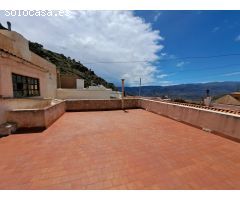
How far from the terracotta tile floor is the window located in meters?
3.52

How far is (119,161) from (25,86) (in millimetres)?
7874

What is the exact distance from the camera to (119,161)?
10.9 ft

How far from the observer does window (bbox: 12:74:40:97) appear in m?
7.28

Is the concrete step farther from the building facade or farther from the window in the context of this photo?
the window

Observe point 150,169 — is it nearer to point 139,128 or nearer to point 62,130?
point 139,128

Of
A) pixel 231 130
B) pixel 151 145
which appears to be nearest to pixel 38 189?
pixel 151 145

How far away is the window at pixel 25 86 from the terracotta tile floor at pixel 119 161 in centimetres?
352

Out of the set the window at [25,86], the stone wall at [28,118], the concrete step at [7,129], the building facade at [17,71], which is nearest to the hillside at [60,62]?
the building facade at [17,71]

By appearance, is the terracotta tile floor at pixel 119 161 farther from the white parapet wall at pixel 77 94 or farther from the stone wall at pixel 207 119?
the white parapet wall at pixel 77 94

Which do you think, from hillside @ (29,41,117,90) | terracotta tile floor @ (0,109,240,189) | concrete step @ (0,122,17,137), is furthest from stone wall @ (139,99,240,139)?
hillside @ (29,41,117,90)

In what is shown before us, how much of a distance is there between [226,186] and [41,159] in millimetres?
3819

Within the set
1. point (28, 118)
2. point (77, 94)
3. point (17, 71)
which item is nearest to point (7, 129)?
point (28, 118)
